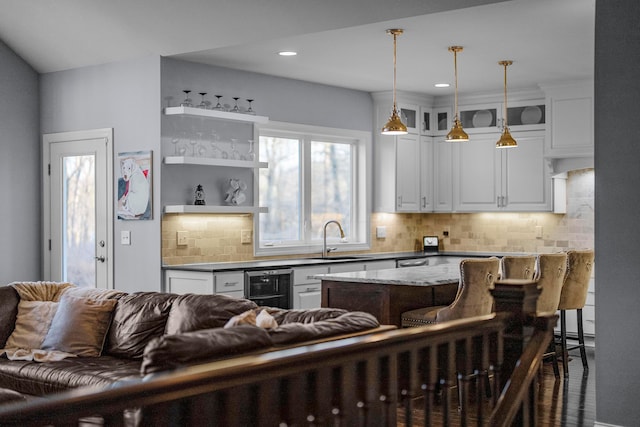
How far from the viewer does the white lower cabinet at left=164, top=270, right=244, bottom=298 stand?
21.0ft

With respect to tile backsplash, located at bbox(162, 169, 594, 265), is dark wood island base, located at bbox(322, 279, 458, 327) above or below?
below

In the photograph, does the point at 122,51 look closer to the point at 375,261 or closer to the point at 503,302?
the point at 375,261

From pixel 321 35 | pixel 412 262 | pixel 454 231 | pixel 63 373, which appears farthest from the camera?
pixel 454 231

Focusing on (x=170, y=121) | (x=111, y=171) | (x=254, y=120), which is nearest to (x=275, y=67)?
(x=254, y=120)

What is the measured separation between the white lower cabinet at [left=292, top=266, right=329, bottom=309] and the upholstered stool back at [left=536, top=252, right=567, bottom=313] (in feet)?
6.51

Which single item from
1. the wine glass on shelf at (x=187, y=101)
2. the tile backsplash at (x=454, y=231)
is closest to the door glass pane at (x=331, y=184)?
the tile backsplash at (x=454, y=231)

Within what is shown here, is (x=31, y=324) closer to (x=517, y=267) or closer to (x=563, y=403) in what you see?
(x=517, y=267)

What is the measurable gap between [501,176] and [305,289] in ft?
9.12

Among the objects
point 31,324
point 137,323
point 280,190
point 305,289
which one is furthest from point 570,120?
point 31,324

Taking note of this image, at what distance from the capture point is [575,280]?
6.36 m

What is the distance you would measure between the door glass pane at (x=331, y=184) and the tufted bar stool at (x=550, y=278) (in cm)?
303

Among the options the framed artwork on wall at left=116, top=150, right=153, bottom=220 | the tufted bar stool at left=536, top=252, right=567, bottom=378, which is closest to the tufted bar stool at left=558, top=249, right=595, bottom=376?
the tufted bar stool at left=536, top=252, right=567, bottom=378

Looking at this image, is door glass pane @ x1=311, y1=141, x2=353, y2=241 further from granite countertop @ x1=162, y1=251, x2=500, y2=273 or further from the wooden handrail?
the wooden handrail

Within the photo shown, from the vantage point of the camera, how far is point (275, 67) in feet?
23.8
